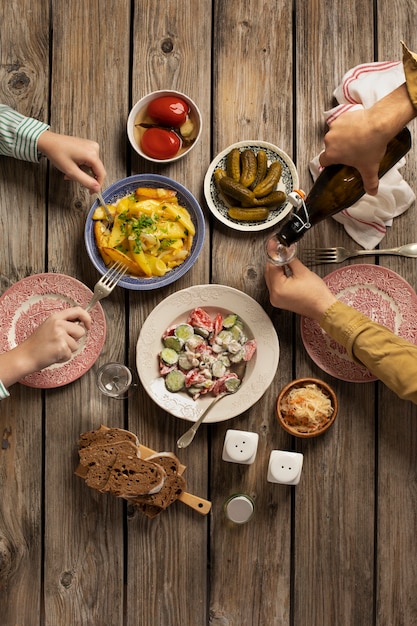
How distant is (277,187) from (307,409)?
0.62 metres

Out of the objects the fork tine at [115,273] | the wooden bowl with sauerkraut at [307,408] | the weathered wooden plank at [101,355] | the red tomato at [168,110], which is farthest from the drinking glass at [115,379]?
the red tomato at [168,110]

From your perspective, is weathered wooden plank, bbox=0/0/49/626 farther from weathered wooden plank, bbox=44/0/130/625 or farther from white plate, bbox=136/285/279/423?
white plate, bbox=136/285/279/423

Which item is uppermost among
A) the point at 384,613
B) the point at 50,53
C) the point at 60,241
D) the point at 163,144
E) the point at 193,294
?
the point at 50,53

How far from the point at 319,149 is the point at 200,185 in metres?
0.36

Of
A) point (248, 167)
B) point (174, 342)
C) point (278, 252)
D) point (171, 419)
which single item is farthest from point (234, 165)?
point (171, 419)

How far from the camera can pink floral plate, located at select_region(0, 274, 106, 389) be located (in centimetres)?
169

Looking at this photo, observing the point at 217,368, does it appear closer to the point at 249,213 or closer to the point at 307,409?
the point at 307,409

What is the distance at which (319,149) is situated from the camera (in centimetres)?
177

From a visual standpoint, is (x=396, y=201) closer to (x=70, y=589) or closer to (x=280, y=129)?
(x=280, y=129)

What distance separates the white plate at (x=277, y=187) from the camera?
1.70m

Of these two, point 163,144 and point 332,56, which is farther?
point 332,56

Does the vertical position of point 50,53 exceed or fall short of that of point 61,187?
it exceeds it

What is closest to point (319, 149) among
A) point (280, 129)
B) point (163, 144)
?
point (280, 129)

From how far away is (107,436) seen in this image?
1.68 meters
